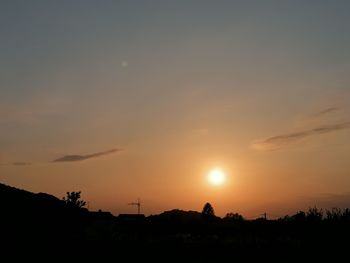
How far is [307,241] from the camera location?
30.7m

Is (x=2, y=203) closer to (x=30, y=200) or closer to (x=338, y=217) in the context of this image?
(x=30, y=200)

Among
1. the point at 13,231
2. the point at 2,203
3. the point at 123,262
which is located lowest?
the point at 123,262

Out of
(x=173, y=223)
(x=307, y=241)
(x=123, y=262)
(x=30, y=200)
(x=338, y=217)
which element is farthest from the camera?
(x=173, y=223)

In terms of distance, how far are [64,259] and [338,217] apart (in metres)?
20.9

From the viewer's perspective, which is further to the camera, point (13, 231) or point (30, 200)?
point (30, 200)

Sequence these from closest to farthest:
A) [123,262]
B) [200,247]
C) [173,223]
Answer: [123,262], [200,247], [173,223]

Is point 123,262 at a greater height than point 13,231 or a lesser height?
lesser

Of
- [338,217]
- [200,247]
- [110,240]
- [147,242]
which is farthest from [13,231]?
[338,217]

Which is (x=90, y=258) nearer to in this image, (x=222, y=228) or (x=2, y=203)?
(x=2, y=203)

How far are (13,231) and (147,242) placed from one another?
9.59 meters

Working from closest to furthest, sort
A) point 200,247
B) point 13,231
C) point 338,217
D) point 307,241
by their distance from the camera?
point 200,247, point 307,241, point 13,231, point 338,217

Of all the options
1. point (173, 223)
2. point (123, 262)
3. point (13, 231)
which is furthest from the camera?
point (173, 223)

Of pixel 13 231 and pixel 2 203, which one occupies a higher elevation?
pixel 2 203

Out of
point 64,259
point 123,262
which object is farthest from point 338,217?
point 64,259
